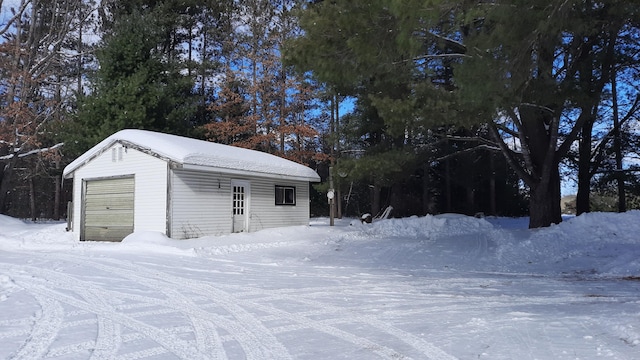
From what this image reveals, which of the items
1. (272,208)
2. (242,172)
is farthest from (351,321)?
(272,208)

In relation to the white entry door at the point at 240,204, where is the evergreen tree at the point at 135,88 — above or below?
above

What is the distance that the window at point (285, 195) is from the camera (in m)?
17.7

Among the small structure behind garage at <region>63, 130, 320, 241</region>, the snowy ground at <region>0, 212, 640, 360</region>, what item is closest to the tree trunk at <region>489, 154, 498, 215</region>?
the snowy ground at <region>0, 212, 640, 360</region>

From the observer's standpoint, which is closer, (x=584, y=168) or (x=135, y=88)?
(x=584, y=168)

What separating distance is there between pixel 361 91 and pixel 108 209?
30.9 ft

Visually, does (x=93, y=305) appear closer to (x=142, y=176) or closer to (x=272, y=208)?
(x=142, y=176)

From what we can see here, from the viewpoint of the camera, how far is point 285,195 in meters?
18.0

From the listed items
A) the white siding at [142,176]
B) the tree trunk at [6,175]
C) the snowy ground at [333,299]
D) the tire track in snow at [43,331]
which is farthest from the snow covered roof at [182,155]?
the tree trunk at [6,175]

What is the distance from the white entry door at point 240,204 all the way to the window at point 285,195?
1823 mm

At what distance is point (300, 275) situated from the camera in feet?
26.9

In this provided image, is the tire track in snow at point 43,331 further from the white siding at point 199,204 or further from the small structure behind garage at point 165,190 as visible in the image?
the small structure behind garage at point 165,190

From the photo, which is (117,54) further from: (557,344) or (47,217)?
(557,344)

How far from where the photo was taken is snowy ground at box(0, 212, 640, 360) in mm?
3881

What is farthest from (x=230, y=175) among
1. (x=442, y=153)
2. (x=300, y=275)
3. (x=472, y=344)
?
→ (x=442, y=153)
